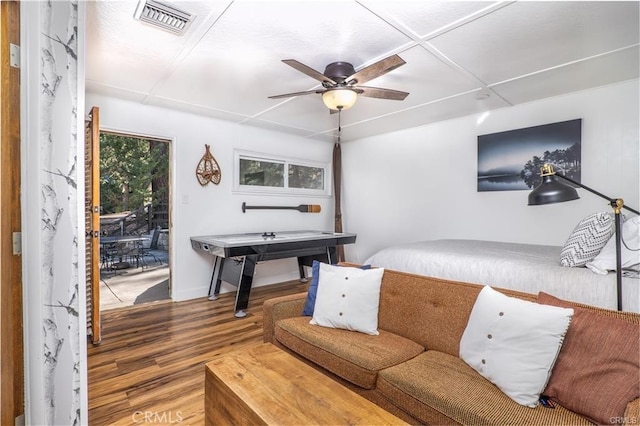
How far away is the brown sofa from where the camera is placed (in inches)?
47.1

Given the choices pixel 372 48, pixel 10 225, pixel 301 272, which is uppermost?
pixel 372 48

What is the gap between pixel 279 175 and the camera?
4922 mm

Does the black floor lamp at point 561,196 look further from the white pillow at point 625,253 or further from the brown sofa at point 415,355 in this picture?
the brown sofa at point 415,355

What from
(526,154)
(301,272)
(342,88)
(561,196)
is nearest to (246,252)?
(301,272)

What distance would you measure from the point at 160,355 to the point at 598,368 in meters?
2.68

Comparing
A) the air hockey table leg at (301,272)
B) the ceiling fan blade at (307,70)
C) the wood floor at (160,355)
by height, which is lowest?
the wood floor at (160,355)

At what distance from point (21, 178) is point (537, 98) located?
4.28m

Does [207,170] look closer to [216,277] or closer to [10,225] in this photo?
[216,277]

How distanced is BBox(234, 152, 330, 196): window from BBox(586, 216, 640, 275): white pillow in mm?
3818

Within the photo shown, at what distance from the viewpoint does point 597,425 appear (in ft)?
3.62

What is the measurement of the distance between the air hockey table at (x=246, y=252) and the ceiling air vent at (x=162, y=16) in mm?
1919

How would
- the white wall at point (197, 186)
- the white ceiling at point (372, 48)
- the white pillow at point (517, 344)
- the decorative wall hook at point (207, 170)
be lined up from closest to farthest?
the white pillow at point (517, 344) → the white ceiling at point (372, 48) → the white wall at point (197, 186) → the decorative wall hook at point (207, 170)

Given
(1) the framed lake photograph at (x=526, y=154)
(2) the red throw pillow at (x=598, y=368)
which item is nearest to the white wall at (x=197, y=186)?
(1) the framed lake photograph at (x=526, y=154)

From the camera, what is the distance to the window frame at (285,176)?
4383mm
